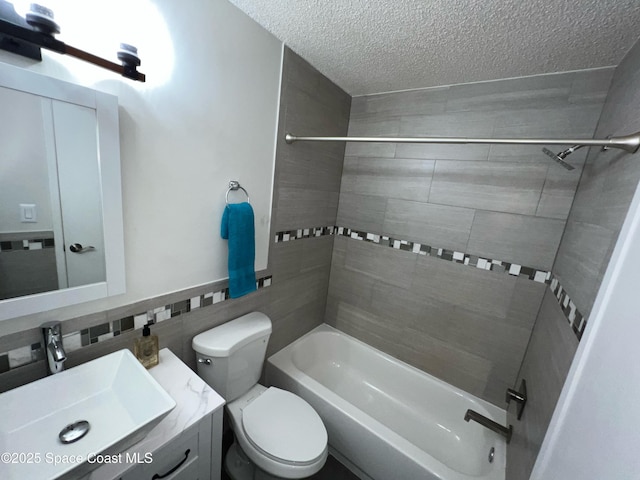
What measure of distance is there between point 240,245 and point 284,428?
37.9 inches

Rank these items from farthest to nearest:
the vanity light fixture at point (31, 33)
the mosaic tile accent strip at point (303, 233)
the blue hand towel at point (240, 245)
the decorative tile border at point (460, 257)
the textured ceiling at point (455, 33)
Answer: the mosaic tile accent strip at point (303, 233) → the blue hand towel at point (240, 245) → the decorative tile border at point (460, 257) → the textured ceiling at point (455, 33) → the vanity light fixture at point (31, 33)

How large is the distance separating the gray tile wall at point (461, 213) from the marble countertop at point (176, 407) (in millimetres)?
1400

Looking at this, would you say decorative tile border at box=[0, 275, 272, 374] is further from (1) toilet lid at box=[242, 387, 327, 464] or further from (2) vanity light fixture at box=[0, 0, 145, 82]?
(2) vanity light fixture at box=[0, 0, 145, 82]

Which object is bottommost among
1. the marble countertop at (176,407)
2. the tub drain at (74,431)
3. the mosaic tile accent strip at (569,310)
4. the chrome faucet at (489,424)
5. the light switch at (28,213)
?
the chrome faucet at (489,424)

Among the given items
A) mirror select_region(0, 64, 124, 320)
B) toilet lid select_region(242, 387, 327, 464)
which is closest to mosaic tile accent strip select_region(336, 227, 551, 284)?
toilet lid select_region(242, 387, 327, 464)

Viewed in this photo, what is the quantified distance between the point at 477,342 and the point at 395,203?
3.55 feet

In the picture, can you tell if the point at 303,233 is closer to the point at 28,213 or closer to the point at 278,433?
the point at 278,433

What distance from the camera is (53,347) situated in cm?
85

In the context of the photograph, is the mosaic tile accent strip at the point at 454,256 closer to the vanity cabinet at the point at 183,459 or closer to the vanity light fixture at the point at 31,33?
the vanity cabinet at the point at 183,459

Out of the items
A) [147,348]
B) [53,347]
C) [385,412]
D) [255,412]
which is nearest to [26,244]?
[53,347]

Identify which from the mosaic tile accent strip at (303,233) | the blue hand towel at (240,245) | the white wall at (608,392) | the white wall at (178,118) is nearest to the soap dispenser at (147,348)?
the white wall at (178,118)

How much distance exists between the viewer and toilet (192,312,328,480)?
119 cm

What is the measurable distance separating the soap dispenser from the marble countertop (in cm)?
3

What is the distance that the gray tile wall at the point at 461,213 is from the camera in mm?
1412
